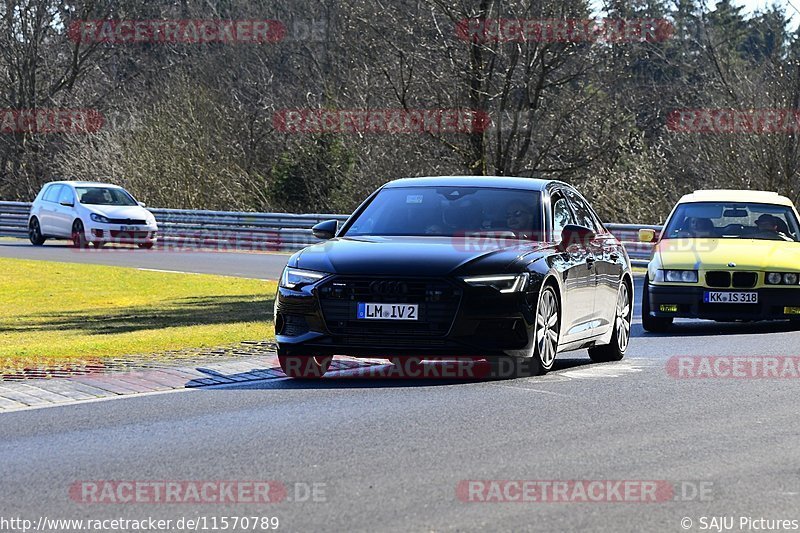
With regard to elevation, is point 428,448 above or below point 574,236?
below

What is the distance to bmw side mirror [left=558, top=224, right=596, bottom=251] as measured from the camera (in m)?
12.3

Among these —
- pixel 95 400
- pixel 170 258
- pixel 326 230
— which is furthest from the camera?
pixel 170 258

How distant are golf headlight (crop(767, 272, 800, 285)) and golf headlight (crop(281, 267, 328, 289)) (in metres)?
7.24

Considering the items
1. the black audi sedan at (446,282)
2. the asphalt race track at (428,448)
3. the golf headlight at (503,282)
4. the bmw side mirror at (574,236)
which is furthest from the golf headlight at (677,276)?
the golf headlight at (503,282)

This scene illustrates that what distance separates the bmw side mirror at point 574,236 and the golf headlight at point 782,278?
482 centimetres

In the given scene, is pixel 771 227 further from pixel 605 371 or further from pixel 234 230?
pixel 234 230

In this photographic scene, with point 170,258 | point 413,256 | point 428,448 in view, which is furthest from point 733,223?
point 170,258

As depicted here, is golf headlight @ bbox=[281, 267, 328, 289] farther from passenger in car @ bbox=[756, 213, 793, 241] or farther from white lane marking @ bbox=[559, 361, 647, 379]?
passenger in car @ bbox=[756, 213, 793, 241]

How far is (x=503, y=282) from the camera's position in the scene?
36.3 ft

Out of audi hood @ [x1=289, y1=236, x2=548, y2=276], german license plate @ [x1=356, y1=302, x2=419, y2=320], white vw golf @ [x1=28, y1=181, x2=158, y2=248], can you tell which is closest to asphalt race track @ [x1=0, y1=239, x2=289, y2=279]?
white vw golf @ [x1=28, y1=181, x2=158, y2=248]

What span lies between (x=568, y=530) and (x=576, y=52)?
2488 centimetres

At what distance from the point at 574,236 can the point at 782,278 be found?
5.11 m

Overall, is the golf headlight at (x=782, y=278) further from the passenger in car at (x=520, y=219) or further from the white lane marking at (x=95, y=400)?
the white lane marking at (x=95, y=400)

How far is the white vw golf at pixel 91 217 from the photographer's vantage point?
36.4 m
